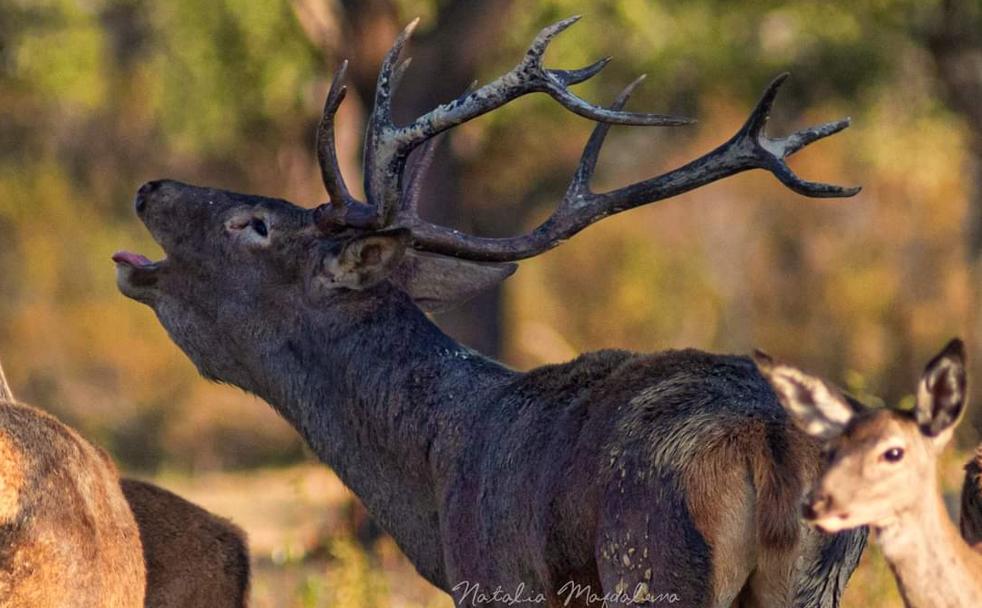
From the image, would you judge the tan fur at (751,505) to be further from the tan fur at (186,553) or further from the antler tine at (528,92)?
the tan fur at (186,553)

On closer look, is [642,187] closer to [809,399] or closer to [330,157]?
[330,157]

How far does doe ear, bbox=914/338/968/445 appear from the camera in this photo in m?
4.63

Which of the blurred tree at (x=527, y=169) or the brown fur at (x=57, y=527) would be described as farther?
the blurred tree at (x=527, y=169)

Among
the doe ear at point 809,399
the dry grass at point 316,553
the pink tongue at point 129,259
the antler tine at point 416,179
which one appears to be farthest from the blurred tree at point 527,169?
the doe ear at point 809,399

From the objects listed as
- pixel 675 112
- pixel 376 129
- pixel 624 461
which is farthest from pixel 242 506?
pixel 624 461

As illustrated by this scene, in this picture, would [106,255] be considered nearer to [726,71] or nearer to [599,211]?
[726,71]

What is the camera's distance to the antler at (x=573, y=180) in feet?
22.2

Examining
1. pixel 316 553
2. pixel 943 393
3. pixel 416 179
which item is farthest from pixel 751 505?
pixel 316 553

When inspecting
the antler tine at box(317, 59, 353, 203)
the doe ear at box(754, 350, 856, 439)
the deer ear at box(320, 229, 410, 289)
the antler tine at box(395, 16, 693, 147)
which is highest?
the antler tine at box(395, 16, 693, 147)

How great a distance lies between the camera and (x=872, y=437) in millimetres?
4715

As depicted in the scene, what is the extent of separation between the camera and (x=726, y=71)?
22609 mm

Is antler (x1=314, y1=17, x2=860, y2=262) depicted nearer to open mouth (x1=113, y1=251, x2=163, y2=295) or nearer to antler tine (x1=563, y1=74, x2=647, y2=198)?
antler tine (x1=563, y1=74, x2=647, y2=198)

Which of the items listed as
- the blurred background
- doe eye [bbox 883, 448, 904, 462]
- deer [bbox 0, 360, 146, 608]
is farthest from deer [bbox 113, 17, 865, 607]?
the blurred background

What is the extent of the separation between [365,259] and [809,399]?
2652 millimetres
